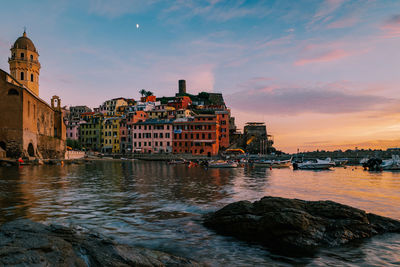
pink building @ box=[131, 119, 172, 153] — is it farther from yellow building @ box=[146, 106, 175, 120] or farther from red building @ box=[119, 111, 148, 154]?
yellow building @ box=[146, 106, 175, 120]

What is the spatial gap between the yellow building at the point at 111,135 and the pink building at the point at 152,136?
1244 cm

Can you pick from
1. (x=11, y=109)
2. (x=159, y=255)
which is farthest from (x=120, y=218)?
(x=11, y=109)

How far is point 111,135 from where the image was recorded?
386 ft

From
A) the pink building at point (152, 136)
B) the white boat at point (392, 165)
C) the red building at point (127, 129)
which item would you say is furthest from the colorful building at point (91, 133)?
the white boat at point (392, 165)

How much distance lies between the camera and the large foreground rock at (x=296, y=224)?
969 centimetres

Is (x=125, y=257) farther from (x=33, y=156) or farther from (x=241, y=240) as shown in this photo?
(x=33, y=156)

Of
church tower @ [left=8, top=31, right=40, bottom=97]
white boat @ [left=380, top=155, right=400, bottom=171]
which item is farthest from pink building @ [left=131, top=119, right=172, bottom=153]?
white boat @ [left=380, top=155, right=400, bottom=171]

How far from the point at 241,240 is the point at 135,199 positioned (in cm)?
1039

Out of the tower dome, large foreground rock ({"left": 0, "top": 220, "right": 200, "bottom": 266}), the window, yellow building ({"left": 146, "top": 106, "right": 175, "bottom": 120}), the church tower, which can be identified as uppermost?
the tower dome

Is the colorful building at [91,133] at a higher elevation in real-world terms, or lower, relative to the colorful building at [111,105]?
lower

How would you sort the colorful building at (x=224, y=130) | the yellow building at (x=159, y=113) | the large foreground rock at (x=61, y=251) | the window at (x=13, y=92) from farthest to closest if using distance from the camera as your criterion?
the yellow building at (x=159, y=113) → the colorful building at (x=224, y=130) → the window at (x=13, y=92) → the large foreground rock at (x=61, y=251)

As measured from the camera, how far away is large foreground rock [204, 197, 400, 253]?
9.69 m

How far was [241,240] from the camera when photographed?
10.1 metres

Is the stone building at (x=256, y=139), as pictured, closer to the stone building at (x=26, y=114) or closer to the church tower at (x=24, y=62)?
the stone building at (x=26, y=114)
